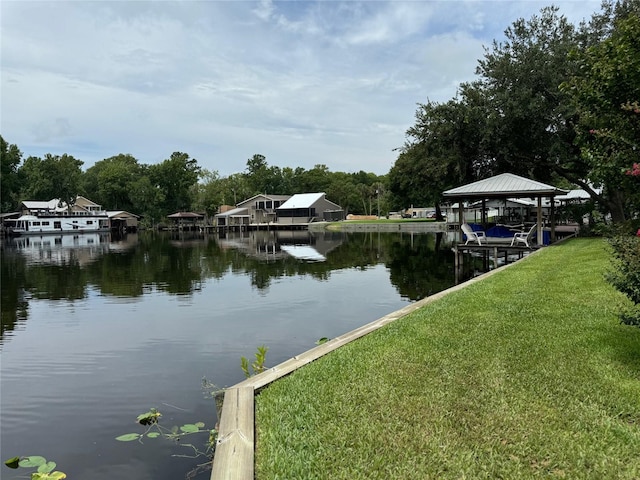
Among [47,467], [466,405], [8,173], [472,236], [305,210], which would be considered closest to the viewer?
[466,405]

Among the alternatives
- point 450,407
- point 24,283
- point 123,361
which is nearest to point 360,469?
point 450,407

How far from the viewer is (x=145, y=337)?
35.1ft

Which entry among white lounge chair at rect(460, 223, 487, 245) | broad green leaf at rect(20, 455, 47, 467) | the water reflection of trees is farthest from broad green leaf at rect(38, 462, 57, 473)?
white lounge chair at rect(460, 223, 487, 245)

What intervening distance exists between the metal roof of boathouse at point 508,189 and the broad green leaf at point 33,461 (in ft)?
58.1

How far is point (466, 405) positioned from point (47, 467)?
15.0 ft

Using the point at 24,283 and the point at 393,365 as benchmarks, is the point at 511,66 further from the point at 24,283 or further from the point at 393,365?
the point at 24,283

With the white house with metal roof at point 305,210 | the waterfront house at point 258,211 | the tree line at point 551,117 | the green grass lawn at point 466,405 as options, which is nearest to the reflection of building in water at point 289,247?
the tree line at point 551,117

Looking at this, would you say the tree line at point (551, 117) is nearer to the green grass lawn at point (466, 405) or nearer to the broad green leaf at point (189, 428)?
the green grass lawn at point (466, 405)

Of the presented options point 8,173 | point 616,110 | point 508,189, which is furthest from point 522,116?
point 8,173

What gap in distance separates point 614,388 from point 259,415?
3.40 m

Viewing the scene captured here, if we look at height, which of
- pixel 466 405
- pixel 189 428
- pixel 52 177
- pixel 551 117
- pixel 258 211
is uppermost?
pixel 52 177

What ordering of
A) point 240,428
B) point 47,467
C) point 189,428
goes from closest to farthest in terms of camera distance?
1. point 240,428
2. point 47,467
3. point 189,428

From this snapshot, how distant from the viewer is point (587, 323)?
6504 mm

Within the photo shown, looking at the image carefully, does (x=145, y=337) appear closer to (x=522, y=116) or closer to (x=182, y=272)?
(x=182, y=272)
